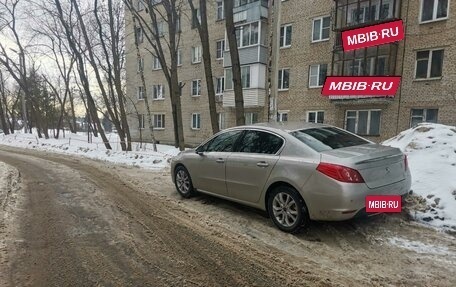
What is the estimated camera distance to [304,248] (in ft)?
13.8

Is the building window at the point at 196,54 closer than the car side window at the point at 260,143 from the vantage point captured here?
No

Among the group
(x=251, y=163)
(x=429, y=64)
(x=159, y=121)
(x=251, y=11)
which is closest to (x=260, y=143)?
(x=251, y=163)

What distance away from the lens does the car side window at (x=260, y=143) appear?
511 centimetres

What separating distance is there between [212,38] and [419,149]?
73.5ft

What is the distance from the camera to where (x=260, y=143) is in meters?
5.39

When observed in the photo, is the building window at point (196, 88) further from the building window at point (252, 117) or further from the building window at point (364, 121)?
the building window at point (364, 121)

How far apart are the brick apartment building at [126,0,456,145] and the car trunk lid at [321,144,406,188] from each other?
948 centimetres

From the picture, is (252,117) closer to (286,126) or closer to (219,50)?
(219,50)

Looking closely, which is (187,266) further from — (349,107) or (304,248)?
(349,107)

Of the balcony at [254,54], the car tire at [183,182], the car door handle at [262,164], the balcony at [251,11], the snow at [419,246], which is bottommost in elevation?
the snow at [419,246]

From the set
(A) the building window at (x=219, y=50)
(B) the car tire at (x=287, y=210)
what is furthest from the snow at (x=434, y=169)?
(A) the building window at (x=219, y=50)

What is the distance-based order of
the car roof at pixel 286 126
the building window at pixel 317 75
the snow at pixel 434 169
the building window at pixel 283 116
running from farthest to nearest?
the building window at pixel 283 116 → the building window at pixel 317 75 → the car roof at pixel 286 126 → the snow at pixel 434 169

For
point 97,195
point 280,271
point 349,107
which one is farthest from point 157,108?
point 280,271

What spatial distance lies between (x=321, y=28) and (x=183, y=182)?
17.2 meters
